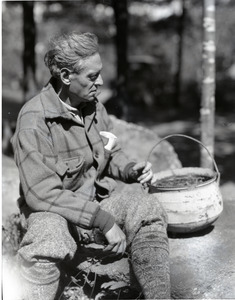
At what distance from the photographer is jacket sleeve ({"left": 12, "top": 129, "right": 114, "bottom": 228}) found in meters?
2.79

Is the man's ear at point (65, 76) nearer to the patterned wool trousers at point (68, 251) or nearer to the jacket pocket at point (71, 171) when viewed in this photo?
the jacket pocket at point (71, 171)

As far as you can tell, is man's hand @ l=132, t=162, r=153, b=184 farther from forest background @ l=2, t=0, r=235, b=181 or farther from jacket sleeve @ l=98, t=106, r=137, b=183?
forest background @ l=2, t=0, r=235, b=181

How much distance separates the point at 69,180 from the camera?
3133mm

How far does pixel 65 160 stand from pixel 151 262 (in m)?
0.96

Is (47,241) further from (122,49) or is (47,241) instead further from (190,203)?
(122,49)

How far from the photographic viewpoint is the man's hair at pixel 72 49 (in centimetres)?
303

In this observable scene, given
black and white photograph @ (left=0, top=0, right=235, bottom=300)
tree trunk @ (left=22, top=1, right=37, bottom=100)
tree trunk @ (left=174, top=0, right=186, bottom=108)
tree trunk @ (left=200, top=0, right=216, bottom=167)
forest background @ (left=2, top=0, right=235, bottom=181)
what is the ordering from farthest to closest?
tree trunk @ (left=174, top=0, right=186, bottom=108)
tree trunk @ (left=22, top=1, right=37, bottom=100)
forest background @ (left=2, top=0, right=235, bottom=181)
tree trunk @ (left=200, top=0, right=216, bottom=167)
black and white photograph @ (left=0, top=0, right=235, bottom=300)

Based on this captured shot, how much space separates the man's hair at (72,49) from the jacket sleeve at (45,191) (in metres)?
0.57

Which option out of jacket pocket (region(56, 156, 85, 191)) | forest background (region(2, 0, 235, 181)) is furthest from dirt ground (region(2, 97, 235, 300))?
forest background (region(2, 0, 235, 181))

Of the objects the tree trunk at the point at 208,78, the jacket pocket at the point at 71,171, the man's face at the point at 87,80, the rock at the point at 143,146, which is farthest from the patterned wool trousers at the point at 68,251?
the rock at the point at 143,146

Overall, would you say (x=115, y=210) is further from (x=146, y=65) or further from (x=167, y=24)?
(x=146, y=65)

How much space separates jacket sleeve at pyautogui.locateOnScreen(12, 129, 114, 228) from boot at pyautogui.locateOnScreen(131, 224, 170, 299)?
0.31 m

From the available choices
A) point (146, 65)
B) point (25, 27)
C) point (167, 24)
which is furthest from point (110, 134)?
point (146, 65)

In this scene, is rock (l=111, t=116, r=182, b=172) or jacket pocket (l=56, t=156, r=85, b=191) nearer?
jacket pocket (l=56, t=156, r=85, b=191)
